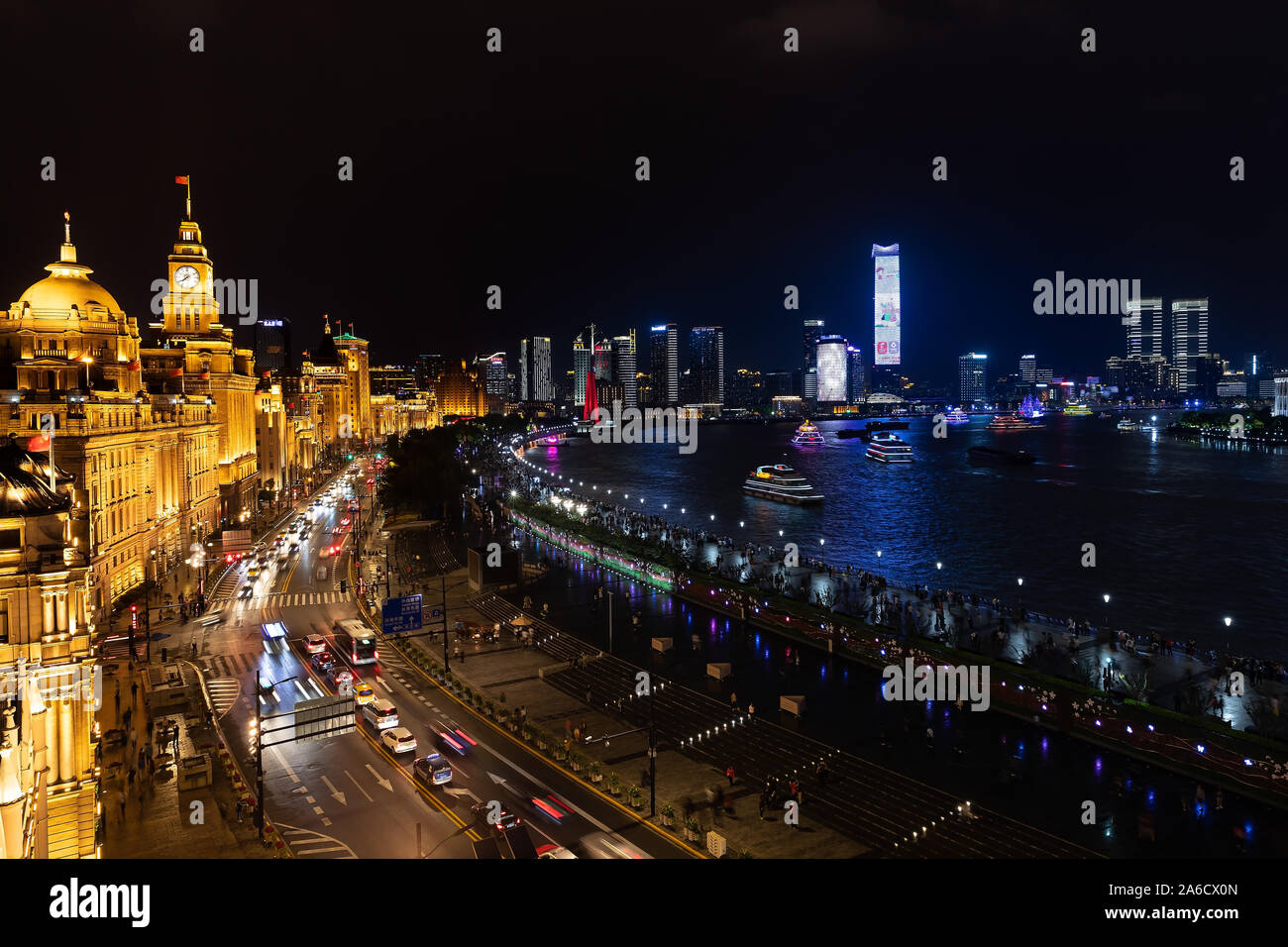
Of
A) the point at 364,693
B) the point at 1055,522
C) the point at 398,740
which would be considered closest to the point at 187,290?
the point at 364,693

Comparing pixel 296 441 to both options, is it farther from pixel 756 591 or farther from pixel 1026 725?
pixel 1026 725

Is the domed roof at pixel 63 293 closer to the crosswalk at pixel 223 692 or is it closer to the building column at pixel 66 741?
the crosswalk at pixel 223 692

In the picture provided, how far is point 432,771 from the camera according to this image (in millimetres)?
18172

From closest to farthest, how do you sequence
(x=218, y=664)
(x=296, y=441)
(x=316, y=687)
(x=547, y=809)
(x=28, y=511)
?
(x=28, y=511)
(x=547, y=809)
(x=316, y=687)
(x=218, y=664)
(x=296, y=441)

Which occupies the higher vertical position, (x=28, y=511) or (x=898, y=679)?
(x=28, y=511)

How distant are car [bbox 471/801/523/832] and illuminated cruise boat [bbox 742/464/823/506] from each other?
2269 inches

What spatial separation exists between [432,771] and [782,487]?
194 feet

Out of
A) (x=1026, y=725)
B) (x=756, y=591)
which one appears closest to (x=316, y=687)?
(x=756, y=591)

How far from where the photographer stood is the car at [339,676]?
24.8m

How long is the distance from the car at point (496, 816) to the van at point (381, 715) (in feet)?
16.9

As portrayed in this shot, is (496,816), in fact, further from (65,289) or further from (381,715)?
(65,289)

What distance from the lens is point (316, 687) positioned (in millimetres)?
24703

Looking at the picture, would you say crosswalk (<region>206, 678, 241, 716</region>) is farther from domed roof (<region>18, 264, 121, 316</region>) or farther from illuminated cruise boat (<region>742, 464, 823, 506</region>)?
illuminated cruise boat (<region>742, 464, 823, 506</region>)

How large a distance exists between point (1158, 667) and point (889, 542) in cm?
2985
